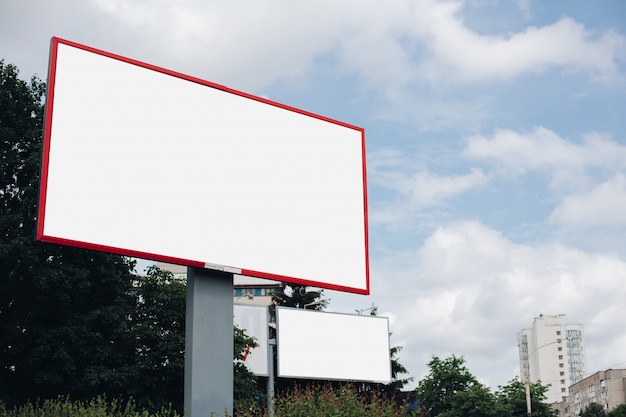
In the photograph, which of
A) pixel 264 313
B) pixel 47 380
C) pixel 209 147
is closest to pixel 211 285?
pixel 209 147

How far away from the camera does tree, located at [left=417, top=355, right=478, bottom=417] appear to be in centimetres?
5500

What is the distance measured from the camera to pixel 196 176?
1652 cm

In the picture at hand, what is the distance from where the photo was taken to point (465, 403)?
51812mm

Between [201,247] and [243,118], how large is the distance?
305 centimetres

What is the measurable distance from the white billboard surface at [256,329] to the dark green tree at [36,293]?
10379 mm

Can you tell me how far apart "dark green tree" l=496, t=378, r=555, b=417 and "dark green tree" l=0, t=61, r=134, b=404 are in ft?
104

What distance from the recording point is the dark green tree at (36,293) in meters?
26.6

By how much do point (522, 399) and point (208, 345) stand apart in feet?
140

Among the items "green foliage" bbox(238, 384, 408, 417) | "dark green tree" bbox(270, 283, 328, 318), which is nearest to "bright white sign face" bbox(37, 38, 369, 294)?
"green foliage" bbox(238, 384, 408, 417)

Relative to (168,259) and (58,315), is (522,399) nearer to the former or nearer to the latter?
(58,315)

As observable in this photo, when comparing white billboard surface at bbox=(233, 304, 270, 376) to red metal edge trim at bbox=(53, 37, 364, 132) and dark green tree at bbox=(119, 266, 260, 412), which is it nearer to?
dark green tree at bbox=(119, 266, 260, 412)

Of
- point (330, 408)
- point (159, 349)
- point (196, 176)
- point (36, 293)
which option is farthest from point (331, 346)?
point (330, 408)

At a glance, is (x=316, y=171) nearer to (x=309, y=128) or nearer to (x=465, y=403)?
(x=309, y=128)

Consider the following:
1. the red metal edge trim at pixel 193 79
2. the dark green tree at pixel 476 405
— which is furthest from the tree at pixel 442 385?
the red metal edge trim at pixel 193 79
